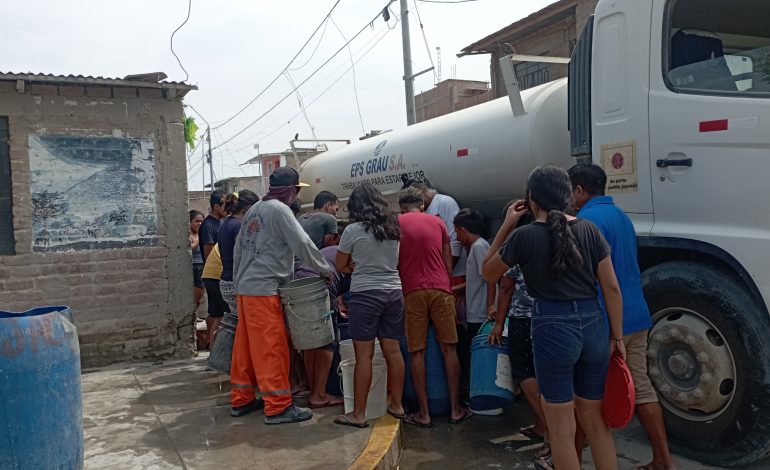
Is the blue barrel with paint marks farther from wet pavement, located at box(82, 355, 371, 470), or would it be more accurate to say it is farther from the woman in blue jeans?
the woman in blue jeans

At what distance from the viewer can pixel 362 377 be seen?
4.41m

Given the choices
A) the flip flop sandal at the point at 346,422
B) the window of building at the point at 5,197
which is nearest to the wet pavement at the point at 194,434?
the flip flop sandal at the point at 346,422

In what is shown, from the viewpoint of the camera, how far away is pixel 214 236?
6977 millimetres

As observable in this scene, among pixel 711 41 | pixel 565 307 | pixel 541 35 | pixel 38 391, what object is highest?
pixel 541 35

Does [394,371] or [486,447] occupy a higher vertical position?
[394,371]

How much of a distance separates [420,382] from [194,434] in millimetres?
1599

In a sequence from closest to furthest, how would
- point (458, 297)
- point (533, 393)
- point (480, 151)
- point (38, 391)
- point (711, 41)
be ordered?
1. point (38, 391)
2. point (711, 41)
3. point (533, 393)
4. point (458, 297)
5. point (480, 151)

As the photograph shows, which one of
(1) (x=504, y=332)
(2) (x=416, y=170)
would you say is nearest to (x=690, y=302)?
(1) (x=504, y=332)

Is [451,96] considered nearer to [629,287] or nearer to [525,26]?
[525,26]

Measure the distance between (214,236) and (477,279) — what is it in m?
3.27

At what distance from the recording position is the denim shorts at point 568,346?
3.07 metres

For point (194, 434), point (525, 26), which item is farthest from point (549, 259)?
point (525, 26)

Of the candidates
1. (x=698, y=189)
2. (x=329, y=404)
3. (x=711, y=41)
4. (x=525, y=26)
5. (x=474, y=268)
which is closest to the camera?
(x=698, y=189)

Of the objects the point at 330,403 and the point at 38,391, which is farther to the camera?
the point at 330,403
